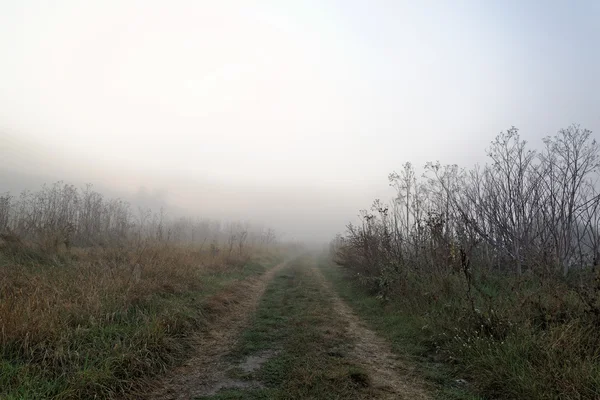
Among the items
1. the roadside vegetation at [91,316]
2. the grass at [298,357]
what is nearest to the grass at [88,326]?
the roadside vegetation at [91,316]

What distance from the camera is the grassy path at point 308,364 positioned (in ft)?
13.5

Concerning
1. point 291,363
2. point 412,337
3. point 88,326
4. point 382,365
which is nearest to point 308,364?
point 291,363

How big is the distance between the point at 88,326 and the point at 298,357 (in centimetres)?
329

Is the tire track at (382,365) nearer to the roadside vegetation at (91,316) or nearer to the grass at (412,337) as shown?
the grass at (412,337)

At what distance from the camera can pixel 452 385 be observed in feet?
14.5

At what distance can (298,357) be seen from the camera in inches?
205

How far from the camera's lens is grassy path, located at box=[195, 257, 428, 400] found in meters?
4.10

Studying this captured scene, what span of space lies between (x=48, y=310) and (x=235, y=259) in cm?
1202

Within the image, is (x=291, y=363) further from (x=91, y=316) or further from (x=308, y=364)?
(x=91, y=316)

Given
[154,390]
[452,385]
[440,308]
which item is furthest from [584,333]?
[154,390]

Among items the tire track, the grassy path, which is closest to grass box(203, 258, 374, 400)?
the grassy path

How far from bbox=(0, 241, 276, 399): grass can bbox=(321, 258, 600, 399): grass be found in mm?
3984

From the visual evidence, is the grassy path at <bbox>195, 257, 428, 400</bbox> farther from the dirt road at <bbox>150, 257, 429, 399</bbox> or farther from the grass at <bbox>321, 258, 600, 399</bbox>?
the grass at <bbox>321, 258, 600, 399</bbox>

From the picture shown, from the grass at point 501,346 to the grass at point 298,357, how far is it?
1109 mm
